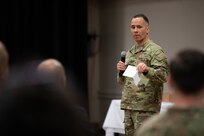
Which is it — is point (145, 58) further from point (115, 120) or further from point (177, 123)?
point (177, 123)

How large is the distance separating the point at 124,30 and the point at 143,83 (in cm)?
314

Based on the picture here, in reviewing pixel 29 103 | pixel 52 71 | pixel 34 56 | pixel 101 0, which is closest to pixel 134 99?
pixel 52 71

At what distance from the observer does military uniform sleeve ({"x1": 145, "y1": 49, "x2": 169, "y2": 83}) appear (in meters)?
3.21

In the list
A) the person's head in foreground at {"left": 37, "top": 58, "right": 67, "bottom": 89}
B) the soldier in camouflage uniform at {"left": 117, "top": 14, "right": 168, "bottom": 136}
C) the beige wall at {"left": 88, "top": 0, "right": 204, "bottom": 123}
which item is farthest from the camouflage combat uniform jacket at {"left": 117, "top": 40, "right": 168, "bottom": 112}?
the beige wall at {"left": 88, "top": 0, "right": 204, "bottom": 123}

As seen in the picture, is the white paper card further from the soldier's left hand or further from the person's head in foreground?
the person's head in foreground

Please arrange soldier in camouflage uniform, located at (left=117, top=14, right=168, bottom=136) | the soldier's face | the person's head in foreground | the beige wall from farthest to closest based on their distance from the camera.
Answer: the beige wall < the soldier's face < soldier in camouflage uniform, located at (left=117, top=14, right=168, bottom=136) < the person's head in foreground

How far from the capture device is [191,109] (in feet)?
5.15

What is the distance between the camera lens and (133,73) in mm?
3197

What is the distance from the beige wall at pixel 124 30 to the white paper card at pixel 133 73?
8.47 feet

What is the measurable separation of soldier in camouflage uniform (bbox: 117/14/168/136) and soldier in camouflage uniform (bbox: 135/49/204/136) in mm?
1592

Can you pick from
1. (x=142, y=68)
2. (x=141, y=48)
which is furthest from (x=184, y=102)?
(x=141, y=48)

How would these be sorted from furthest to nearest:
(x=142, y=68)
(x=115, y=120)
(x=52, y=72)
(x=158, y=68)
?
(x=115, y=120) → (x=158, y=68) → (x=142, y=68) → (x=52, y=72)

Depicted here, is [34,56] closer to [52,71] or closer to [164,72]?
[164,72]

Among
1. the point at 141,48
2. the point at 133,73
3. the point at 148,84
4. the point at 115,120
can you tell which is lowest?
the point at 115,120
